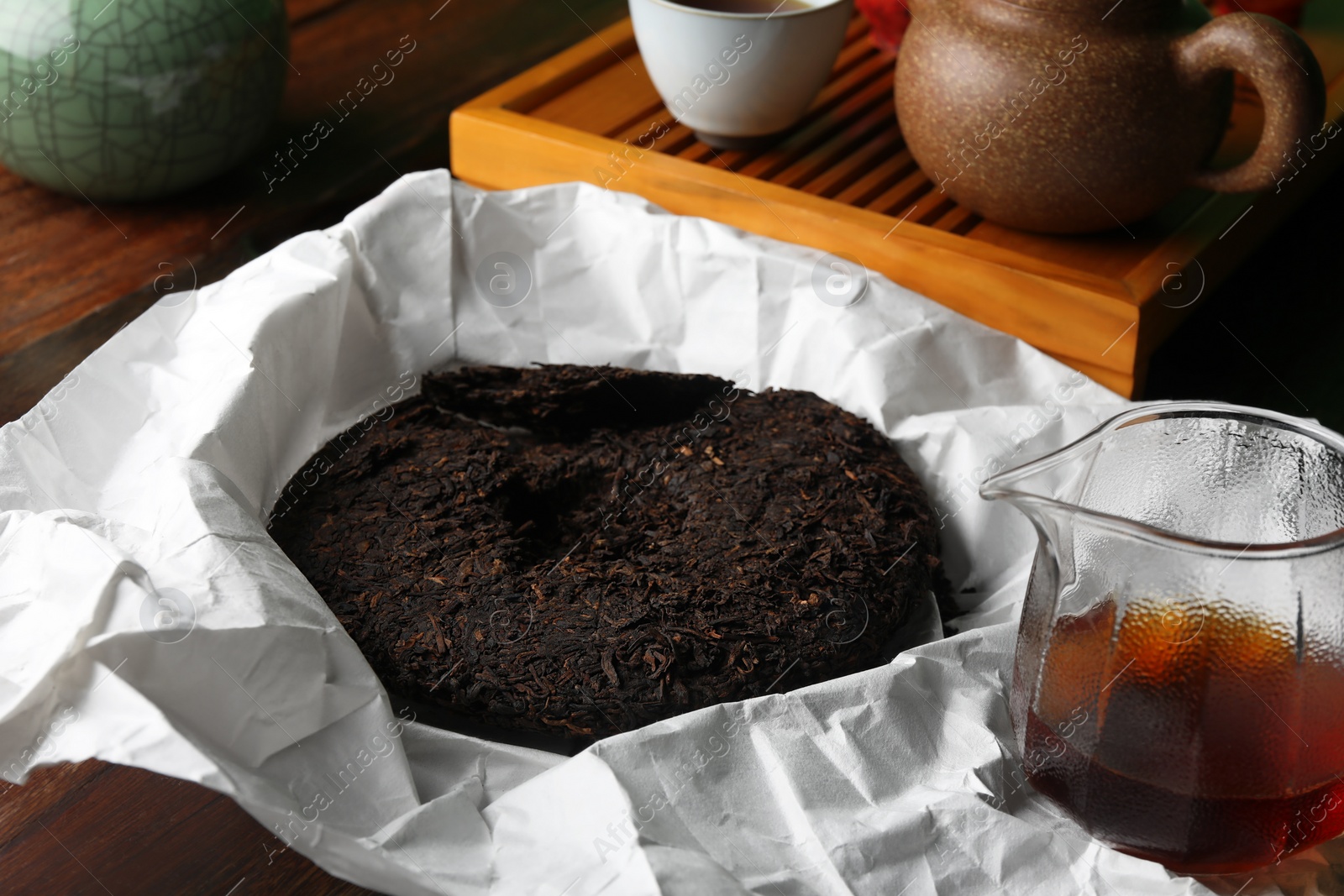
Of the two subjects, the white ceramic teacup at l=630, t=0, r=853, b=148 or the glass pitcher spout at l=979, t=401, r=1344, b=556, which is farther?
the white ceramic teacup at l=630, t=0, r=853, b=148

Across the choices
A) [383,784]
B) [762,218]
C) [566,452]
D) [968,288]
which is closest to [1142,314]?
[968,288]

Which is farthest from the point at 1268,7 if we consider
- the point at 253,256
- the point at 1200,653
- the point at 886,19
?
the point at 253,256

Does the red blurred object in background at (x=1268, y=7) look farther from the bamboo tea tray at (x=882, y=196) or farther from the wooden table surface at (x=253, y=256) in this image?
the wooden table surface at (x=253, y=256)

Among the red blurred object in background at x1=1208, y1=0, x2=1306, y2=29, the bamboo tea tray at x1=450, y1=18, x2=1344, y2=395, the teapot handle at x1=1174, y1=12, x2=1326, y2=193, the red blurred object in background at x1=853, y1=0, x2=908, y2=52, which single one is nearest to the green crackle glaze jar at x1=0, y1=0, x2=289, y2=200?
the bamboo tea tray at x1=450, y1=18, x2=1344, y2=395

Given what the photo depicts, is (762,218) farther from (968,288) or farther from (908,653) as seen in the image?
(908,653)

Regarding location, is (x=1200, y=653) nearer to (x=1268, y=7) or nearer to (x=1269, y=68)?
(x=1269, y=68)

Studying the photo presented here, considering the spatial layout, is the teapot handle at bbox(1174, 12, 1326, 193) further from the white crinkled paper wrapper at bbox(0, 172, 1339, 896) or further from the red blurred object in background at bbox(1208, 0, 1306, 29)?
the red blurred object in background at bbox(1208, 0, 1306, 29)
